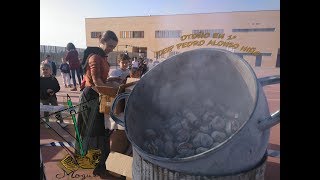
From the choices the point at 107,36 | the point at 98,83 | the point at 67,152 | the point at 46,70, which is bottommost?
the point at 67,152

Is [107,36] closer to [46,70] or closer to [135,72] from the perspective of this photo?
[135,72]

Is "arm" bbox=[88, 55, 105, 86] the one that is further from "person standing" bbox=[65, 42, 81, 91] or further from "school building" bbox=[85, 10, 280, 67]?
"person standing" bbox=[65, 42, 81, 91]

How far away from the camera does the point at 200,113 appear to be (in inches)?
63.5

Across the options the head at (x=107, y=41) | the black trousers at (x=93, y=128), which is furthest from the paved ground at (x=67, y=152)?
the head at (x=107, y=41)

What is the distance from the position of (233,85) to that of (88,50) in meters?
1.13

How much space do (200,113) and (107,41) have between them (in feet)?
2.96

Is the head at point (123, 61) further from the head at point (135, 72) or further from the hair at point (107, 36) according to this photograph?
the hair at point (107, 36)

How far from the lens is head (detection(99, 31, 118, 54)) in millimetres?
2076

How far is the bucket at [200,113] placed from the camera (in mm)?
1185

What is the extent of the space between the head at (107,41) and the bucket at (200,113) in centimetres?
63

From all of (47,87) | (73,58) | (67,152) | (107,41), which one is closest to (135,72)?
(107,41)
